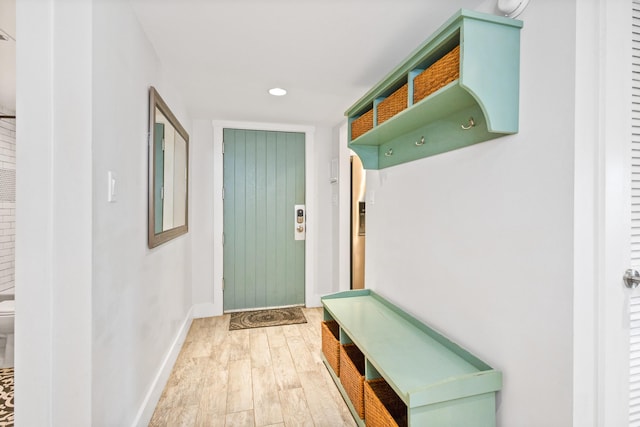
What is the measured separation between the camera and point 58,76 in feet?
3.49

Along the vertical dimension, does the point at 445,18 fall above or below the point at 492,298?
above

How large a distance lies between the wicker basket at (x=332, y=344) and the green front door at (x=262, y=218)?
1.38 meters

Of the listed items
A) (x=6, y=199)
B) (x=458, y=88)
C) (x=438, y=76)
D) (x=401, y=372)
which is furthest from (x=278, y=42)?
(x=6, y=199)

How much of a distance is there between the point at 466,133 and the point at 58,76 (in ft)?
5.41

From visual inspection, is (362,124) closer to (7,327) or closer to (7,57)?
(7,57)

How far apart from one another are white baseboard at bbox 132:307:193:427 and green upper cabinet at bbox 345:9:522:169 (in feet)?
6.74

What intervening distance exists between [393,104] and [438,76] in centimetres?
41

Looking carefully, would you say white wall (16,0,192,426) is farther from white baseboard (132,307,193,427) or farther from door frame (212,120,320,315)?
door frame (212,120,320,315)

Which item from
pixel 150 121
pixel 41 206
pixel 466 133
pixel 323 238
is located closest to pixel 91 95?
pixel 41 206

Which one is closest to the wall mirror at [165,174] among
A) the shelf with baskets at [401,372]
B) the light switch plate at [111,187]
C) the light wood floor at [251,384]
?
the light switch plate at [111,187]

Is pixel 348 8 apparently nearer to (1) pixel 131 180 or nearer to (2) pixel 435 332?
(1) pixel 131 180

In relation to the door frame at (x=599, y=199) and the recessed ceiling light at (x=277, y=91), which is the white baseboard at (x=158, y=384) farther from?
the recessed ceiling light at (x=277, y=91)

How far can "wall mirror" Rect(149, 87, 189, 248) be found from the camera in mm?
1781

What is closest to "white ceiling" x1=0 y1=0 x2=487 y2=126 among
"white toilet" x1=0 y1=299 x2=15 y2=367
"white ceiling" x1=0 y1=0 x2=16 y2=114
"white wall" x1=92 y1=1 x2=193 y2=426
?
"white ceiling" x1=0 y1=0 x2=16 y2=114
